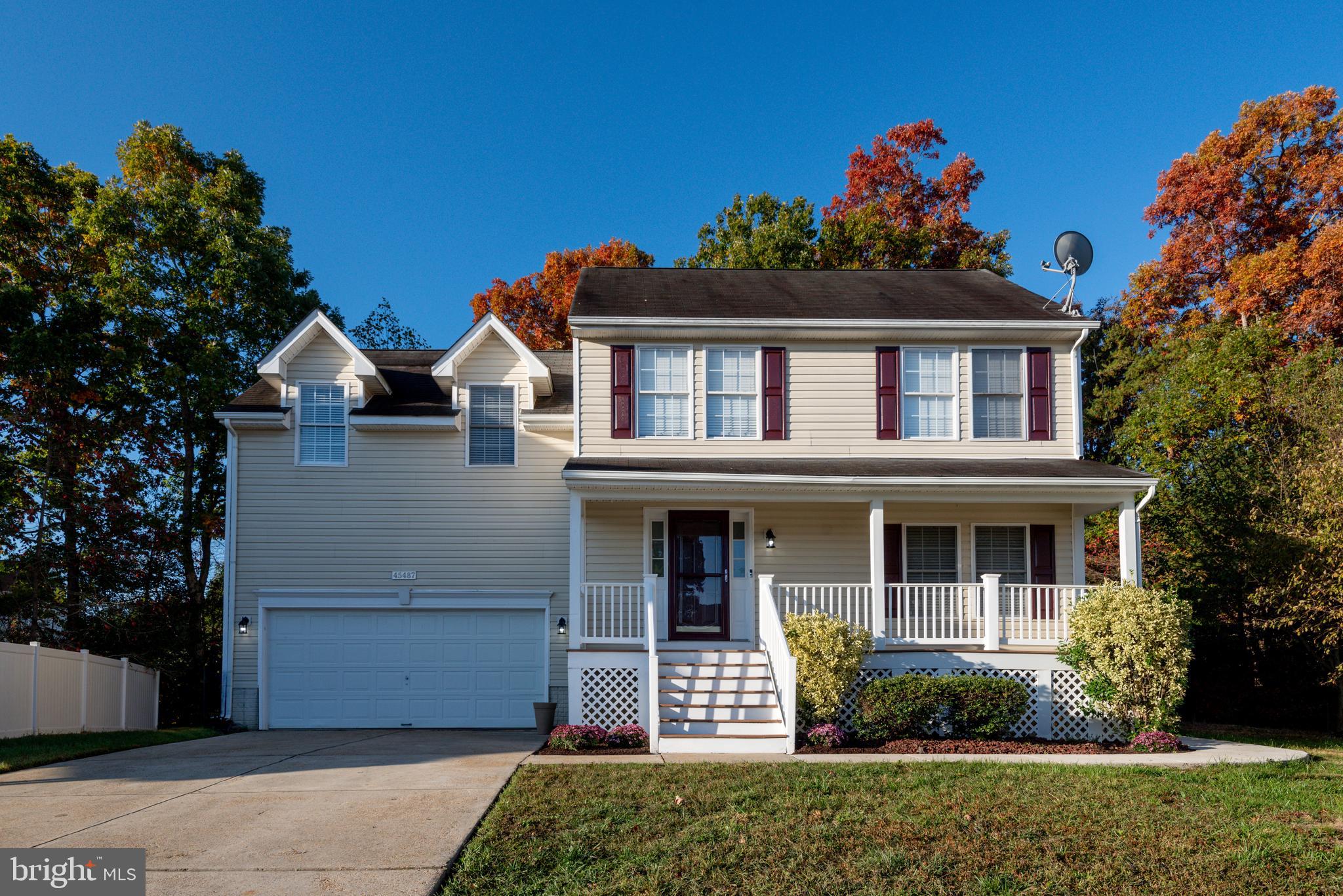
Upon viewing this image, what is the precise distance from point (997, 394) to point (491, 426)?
8383 mm

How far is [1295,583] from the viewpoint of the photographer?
579 inches

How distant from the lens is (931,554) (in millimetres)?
15062

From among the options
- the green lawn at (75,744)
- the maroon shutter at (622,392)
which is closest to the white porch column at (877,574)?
the maroon shutter at (622,392)

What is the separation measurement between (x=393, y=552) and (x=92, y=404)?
8.42 metres

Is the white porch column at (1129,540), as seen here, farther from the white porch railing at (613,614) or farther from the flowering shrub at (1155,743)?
the white porch railing at (613,614)

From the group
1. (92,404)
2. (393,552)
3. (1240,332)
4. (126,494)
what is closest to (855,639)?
(393,552)

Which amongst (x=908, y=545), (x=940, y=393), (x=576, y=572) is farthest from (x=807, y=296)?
(x=576, y=572)

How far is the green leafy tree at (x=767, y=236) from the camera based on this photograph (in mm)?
25312

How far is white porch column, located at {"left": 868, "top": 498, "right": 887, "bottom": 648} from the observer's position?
12844 millimetres

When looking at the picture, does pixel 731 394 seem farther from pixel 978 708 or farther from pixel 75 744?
pixel 75 744


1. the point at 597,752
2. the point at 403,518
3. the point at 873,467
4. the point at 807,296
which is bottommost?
the point at 597,752

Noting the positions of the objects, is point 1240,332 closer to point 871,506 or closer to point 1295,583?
point 1295,583

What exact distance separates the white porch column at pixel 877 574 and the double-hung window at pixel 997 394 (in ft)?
8.56

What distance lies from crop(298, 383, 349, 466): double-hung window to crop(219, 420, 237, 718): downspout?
3.54 feet
